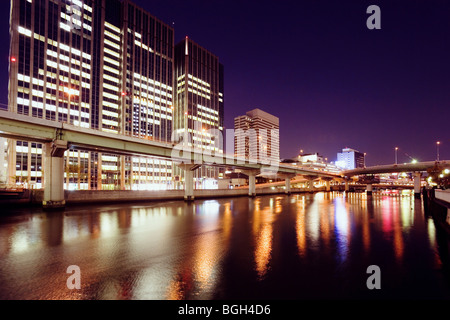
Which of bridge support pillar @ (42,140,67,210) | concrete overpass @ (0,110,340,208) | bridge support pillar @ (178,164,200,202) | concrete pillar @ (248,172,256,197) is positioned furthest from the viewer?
concrete pillar @ (248,172,256,197)

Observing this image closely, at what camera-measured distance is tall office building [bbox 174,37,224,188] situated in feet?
478

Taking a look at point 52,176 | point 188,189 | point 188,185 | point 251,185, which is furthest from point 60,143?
point 251,185

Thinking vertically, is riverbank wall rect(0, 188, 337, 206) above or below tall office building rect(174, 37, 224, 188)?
below

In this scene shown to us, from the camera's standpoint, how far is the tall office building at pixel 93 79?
8362cm

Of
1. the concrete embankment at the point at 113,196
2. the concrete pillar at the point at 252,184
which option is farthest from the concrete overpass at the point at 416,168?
the concrete embankment at the point at 113,196

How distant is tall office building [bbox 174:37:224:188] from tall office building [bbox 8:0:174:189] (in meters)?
13.2

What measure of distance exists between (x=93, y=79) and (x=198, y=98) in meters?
65.6

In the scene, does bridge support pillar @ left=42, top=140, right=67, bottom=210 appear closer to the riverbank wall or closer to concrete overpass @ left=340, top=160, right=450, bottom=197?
the riverbank wall

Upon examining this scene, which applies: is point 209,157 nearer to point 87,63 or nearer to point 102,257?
point 102,257

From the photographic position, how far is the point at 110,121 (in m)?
110

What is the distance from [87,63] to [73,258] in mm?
114996

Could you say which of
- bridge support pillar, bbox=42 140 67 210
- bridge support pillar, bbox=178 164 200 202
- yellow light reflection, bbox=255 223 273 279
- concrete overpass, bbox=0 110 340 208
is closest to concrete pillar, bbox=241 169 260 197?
bridge support pillar, bbox=178 164 200 202

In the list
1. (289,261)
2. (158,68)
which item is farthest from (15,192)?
(158,68)

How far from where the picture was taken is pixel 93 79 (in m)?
104
